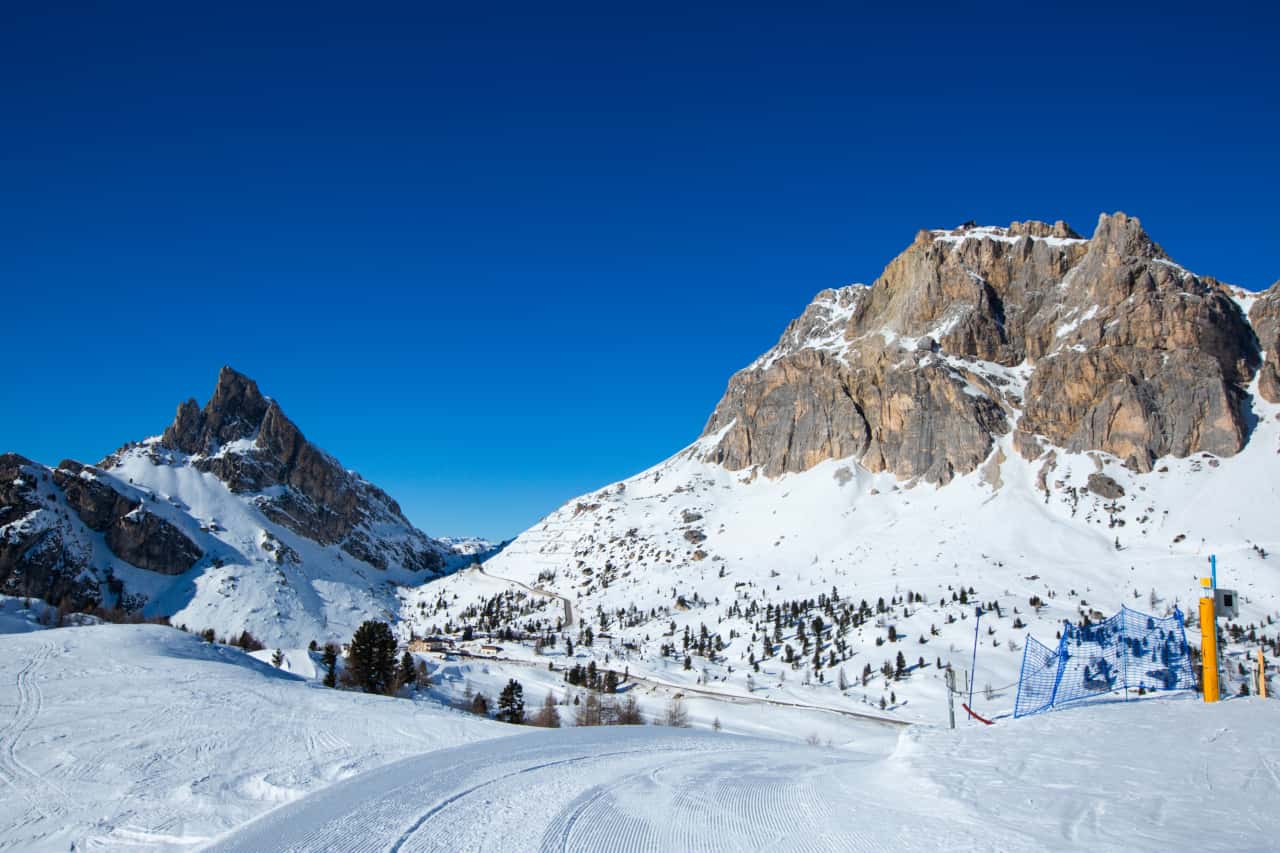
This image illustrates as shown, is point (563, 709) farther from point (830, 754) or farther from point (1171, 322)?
point (1171, 322)

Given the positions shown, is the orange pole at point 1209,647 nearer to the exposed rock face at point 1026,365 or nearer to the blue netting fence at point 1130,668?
the blue netting fence at point 1130,668

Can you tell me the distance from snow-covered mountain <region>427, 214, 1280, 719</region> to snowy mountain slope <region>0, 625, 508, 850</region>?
52.2 m

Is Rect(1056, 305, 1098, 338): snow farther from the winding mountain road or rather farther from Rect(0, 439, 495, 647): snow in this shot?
Rect(0, 439, 495, 647): snow

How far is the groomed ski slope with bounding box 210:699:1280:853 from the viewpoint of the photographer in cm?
813

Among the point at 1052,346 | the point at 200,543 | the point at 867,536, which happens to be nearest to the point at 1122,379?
the point at 1052,346

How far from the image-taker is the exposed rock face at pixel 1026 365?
5325 inches

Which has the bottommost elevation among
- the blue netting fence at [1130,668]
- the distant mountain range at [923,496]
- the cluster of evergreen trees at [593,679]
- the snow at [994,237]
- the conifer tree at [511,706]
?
the cluster of evergreen trees at [593,679]

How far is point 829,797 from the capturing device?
33.9ft

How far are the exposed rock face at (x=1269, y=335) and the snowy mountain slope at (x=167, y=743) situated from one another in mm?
166947

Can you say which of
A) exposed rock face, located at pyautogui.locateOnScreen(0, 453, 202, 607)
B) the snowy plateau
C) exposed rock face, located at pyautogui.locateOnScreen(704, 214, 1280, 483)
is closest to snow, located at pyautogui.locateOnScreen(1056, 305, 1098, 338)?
exposed rock face, located at pyautogui.locateOnScreen(704, 214, 1280, 483)

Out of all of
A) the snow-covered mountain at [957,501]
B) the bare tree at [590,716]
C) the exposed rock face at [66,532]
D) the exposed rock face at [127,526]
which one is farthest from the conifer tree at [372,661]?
the exposed rock face at [127,526]

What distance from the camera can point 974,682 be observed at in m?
65.6

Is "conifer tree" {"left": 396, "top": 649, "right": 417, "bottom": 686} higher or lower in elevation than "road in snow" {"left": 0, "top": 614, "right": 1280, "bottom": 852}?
lower

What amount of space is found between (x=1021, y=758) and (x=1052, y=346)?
579 feet
